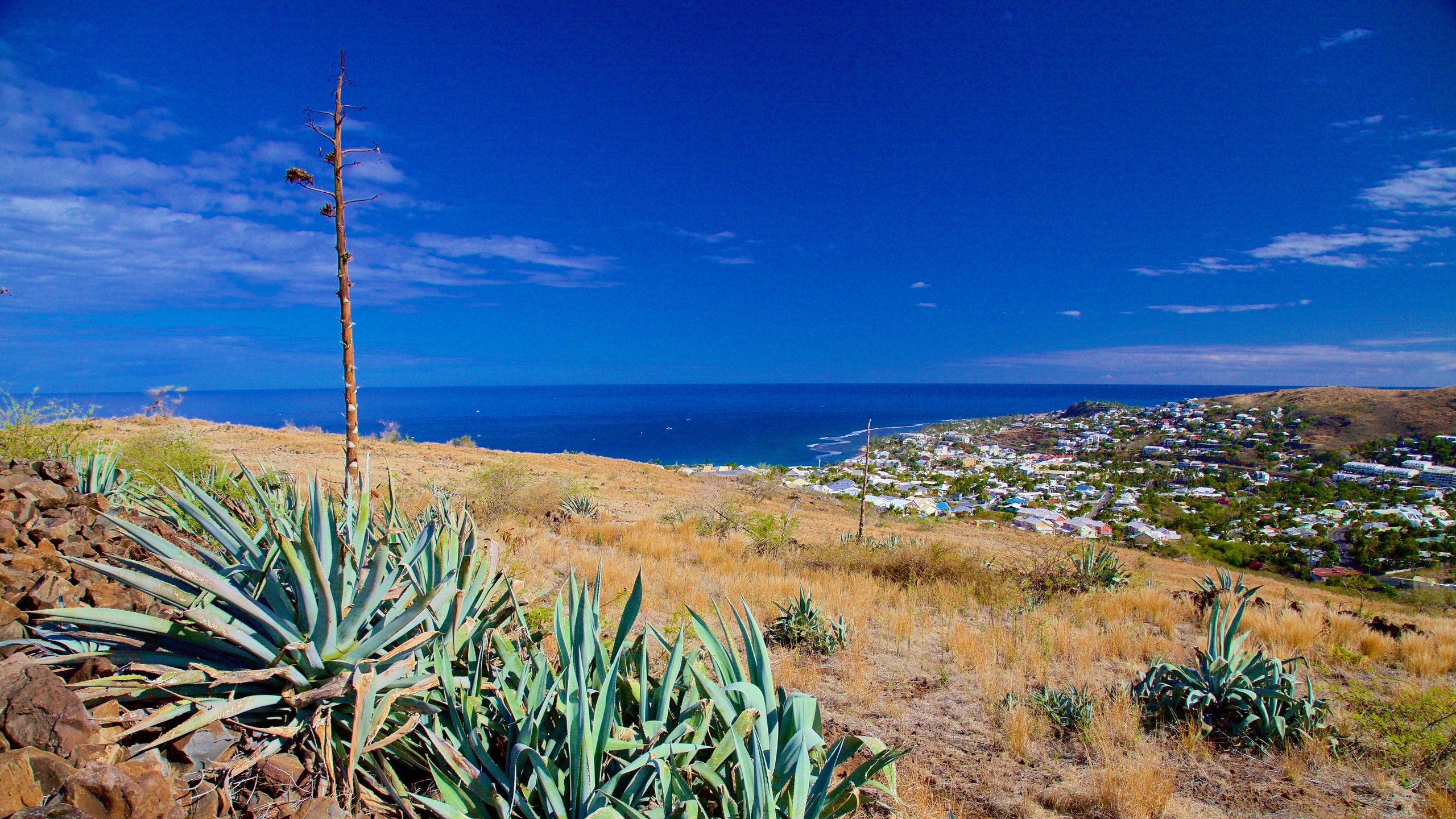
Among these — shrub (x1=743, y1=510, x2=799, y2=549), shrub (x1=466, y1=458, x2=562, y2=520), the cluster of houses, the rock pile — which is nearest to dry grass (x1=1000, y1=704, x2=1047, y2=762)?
the rock pile

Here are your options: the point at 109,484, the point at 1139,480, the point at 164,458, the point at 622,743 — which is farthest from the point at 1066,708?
the point at 1139,480

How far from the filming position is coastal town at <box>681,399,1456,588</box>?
16391mm

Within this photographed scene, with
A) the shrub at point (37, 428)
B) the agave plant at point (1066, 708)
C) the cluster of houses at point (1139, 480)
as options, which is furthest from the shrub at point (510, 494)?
the agave plant at point (1066, 708)

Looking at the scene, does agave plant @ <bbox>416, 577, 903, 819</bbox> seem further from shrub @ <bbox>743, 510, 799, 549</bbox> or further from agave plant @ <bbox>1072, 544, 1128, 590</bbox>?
shrub @ <bbox>743, 510, 799, 549</bbox>

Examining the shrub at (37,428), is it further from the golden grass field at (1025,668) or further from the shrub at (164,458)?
the golden grass field at (1025,668)

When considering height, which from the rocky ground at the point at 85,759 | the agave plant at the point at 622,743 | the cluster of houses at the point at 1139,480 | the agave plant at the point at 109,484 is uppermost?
the agave plant at the point at 109,484

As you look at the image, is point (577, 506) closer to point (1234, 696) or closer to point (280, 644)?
point (280, 644)

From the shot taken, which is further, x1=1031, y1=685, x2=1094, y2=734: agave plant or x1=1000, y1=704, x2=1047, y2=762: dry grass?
x1=1031, y1=685, x2=1094, y2=734: agave plant

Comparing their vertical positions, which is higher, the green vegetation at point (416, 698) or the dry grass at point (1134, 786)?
the green vegetation at point (416, 698)

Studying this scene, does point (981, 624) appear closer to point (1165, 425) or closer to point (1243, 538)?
point (1243, 538)

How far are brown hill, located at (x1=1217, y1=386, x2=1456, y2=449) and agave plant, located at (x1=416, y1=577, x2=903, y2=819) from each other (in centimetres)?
4647

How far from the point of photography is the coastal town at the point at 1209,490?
16391 millimetres

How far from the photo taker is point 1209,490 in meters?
27.8

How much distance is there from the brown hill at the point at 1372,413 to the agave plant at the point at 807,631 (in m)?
43.8
